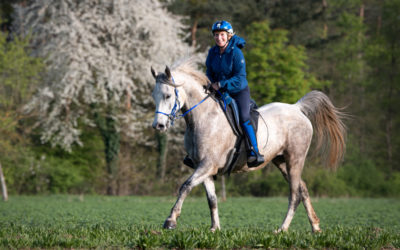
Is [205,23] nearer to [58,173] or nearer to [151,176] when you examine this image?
[151,176]

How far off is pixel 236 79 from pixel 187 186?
2.04 metres

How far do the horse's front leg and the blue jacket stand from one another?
56.4 inches

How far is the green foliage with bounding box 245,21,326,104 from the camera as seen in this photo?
102 ft

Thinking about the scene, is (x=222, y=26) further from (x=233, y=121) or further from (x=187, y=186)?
(x=187, y=186)

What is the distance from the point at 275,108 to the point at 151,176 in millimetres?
25170

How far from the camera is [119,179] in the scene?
3378 centimetres

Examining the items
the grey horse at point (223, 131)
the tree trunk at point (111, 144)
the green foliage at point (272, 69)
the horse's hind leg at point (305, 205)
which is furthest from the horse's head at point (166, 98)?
the tree trunk at point (111, 144)

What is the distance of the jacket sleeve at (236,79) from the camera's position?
907cm

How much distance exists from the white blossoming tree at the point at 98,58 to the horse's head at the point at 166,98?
76.1 ft

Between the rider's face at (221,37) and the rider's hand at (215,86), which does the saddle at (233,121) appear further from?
the rider's face at (221,37)

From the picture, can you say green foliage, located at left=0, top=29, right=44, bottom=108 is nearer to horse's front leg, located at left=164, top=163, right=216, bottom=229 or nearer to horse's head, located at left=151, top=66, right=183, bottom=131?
horse's head, located at left=151, top=66, right=183, bottom=131

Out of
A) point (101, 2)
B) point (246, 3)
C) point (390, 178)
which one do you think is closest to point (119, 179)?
point (101, 2)

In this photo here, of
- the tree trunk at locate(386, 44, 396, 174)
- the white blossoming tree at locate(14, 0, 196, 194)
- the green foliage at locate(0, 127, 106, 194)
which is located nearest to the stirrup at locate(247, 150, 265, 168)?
the white blossoming tree at locate(14, 0, 196, 194)

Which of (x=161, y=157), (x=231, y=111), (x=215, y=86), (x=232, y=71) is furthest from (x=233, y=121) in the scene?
(x=161, y=157)
